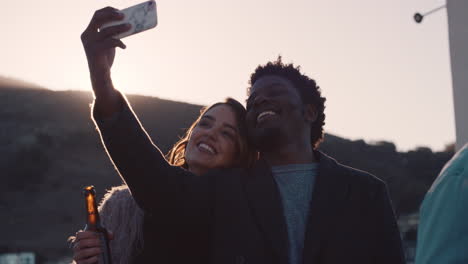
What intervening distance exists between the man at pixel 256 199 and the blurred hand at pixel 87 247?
11.0 inches

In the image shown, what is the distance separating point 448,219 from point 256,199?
6.45ft

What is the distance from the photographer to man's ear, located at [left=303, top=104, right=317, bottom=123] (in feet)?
12.3

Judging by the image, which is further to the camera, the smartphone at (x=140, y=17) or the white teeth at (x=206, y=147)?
the white teeth at (x=206, y=147)

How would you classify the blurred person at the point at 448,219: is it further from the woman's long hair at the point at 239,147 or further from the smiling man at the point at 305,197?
the woman's long hair at the point at 239,147

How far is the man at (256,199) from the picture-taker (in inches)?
105

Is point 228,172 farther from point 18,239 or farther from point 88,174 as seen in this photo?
point 88,174

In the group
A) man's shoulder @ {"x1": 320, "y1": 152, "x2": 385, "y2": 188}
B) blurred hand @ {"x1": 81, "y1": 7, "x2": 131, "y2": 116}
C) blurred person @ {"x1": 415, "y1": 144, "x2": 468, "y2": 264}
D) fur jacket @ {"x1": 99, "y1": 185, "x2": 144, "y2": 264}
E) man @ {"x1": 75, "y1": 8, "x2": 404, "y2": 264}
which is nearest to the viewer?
blurred person @ {"x1": 415, "y1": 144, "x2": 468, "y2": 264}

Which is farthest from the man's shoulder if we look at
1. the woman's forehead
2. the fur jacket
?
the fur jacket

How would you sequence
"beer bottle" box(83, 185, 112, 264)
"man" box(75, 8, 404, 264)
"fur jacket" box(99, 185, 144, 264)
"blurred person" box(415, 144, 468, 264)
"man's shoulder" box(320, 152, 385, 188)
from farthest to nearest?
"fur jacket" box(99, 185, 144, 264), "man's shoulder" box(320, 152, 385, 188), "beer bottle" box(83, 185, 112, 264), "man" box(75, 8, 404, 264), "blurred person" box(415, 144, 468, 264)

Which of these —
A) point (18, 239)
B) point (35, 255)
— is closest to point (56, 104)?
point (18, 239)

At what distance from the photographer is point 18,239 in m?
39.3

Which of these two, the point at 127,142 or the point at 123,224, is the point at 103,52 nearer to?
the point at 127,142

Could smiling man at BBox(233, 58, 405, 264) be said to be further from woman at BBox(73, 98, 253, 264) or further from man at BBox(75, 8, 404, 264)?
woman at BBox(73, 98, 253, 264)

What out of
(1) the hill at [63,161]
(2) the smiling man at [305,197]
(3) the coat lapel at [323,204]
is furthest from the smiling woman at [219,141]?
(1) the hill at [63,161]
